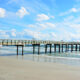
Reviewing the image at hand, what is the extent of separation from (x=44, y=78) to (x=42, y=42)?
80.3 ft

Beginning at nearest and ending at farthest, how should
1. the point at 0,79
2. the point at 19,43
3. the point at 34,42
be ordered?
the point at 0,79 → the point at 19,43 → the point at 34,42

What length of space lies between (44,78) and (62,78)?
5.12ft

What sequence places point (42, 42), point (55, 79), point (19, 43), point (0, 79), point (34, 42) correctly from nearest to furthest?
point (0, 79) → point (55, 79) → point (19, 43) → point (34, 42) → point (42, 42)

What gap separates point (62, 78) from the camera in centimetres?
941

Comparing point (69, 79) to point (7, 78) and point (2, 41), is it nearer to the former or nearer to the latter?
point (7, 78)

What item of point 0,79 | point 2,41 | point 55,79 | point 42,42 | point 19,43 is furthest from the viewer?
point 42,42

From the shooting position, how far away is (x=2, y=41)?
2489 centimetres

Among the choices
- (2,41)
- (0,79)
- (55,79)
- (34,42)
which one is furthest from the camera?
(34,42)

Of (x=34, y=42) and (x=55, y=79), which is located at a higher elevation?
(x=34, y=42)

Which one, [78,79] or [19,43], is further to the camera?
[19,43]

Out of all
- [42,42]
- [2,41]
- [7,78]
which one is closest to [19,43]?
[2,41]

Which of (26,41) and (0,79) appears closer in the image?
(0,79)

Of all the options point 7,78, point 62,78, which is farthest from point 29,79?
point 62,78

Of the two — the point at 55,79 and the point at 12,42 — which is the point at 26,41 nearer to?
the point at 12,42
